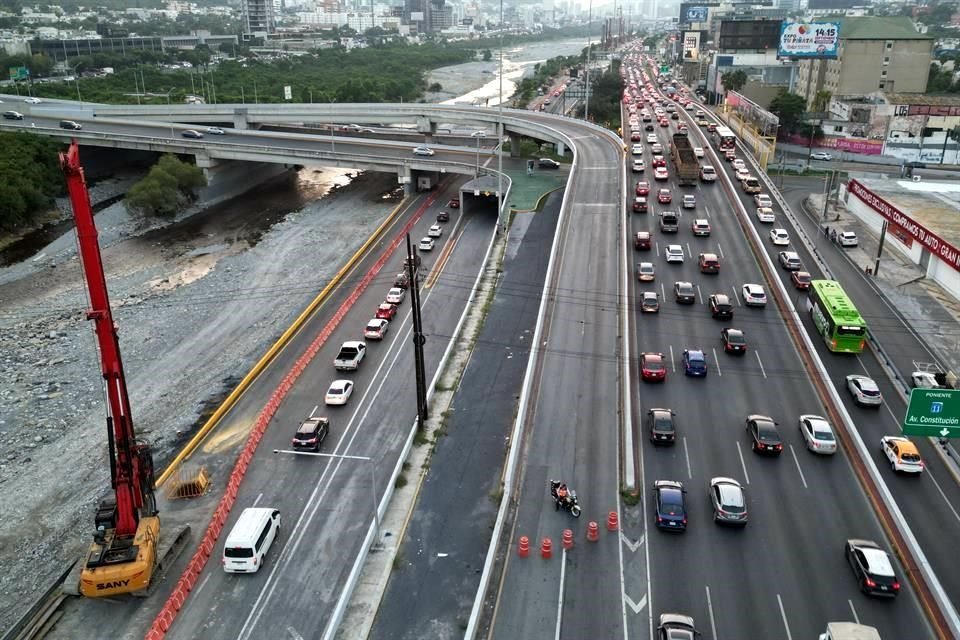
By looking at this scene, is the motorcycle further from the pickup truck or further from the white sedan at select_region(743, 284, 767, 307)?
the white sedan at select_region(743, 284, 767, 307)

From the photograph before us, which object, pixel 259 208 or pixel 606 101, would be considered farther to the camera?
pixel 606 101

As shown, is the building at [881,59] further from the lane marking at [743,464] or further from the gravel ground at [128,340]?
the lane marking at [743,464]

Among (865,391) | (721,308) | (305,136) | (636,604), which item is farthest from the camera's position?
(305,136)

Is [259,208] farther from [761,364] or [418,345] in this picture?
[761,364]

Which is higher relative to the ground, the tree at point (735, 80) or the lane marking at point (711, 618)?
the tree at point (735, 80)

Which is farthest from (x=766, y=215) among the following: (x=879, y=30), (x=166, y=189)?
(x=879, y=30)

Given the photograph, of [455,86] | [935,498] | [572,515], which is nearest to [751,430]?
[935,498]

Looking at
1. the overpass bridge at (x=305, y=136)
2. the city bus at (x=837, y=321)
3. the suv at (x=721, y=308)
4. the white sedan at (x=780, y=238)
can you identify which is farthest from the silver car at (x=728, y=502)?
the overpass bridge at (x=305, y=136)
